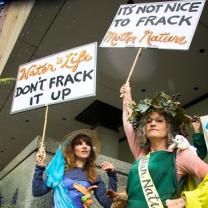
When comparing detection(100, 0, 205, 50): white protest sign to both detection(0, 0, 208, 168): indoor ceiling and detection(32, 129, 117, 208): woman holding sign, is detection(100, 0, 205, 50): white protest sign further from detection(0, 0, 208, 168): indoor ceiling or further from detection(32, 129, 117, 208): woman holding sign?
detection(0, 0, 208, 168): indoor ceiling

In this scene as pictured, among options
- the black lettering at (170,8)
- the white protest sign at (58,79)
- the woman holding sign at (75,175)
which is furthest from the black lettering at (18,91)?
the black lettering at (170,8)

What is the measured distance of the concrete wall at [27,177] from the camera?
13.0 ft

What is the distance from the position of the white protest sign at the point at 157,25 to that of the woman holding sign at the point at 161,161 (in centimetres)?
98

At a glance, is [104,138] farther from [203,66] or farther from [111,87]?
[203,66]

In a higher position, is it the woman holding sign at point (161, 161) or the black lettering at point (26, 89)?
the black lettering at point (26, 89)

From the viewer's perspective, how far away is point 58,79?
4605 millimetres

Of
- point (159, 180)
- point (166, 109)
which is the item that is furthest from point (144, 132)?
point (159, 180)

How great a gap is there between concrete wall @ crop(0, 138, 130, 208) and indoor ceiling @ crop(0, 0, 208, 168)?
12.8ft

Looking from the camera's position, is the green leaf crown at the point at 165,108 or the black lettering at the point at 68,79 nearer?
the green leaf crown at the point at 165,108

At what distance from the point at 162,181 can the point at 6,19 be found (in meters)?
8.33

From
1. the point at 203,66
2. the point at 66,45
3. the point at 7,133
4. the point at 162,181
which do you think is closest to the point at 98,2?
the point at 66,45

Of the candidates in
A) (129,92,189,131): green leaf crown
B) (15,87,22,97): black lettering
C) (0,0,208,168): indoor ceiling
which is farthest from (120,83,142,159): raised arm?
(0,0,208,168): indoor ceiling

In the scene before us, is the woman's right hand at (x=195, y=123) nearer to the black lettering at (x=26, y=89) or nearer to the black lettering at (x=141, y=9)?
the black lettering at (x=141, y=9)

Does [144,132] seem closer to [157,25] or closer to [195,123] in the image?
[195,123]
